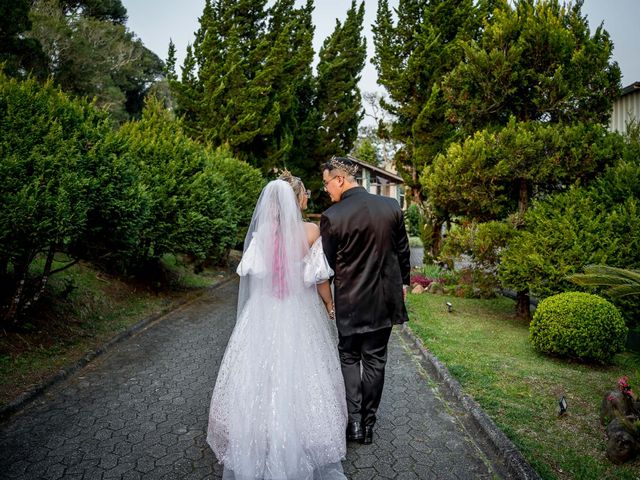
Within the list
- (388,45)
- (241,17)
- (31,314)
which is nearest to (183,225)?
(31,314)

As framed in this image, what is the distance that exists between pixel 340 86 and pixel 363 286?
102 ft

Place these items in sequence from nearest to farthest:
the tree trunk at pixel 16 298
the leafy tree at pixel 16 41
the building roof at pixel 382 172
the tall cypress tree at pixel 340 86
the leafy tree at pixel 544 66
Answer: the tree trunk at pixel 16 298 → the leafy tree at pixel 544 66 → the leafy tree at pixel 16 41 → the tall cypress tree at pixel 340 86 → the building roof at pixel 382 172

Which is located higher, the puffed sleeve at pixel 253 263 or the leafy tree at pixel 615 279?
the puffed sleeve at pixel 253 263

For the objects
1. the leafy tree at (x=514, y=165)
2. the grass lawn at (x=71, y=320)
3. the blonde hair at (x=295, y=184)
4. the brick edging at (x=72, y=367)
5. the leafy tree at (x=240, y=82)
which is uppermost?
the leafy tree at (x=240, y=82)

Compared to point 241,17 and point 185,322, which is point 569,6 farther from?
point 241,17

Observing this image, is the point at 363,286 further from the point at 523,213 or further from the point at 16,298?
the point at 523,213

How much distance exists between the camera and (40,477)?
350 cm

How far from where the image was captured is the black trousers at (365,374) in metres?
4.15

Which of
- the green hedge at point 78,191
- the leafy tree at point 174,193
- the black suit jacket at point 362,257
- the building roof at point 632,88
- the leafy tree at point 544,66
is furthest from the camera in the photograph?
the building roof at point 632,88

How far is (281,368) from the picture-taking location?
142 inches

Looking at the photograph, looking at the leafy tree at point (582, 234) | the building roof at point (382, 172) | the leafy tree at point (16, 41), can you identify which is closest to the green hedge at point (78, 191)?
the leafy tree at point (582, 234)

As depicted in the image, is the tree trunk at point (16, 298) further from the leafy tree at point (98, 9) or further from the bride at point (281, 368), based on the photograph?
the leafy tree at point (98, 9)

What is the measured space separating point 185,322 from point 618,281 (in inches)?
287

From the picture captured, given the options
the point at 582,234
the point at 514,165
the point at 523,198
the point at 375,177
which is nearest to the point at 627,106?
the point at 523,198
